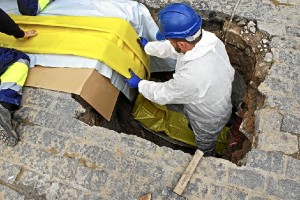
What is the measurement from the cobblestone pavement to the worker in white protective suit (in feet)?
1.47

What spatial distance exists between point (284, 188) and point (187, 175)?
77 cm

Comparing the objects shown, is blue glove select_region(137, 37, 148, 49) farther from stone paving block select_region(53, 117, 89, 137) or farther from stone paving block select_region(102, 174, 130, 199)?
stone paving block select_region(102, 174, 130, 199)

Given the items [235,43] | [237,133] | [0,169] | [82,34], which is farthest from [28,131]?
[235,43]

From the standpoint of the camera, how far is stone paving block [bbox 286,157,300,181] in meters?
3.23

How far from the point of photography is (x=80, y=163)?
339cm

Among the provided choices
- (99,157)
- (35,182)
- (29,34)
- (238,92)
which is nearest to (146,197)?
(99,157)

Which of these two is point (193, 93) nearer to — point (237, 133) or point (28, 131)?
point (237, 133)

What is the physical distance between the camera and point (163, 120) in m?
4.69

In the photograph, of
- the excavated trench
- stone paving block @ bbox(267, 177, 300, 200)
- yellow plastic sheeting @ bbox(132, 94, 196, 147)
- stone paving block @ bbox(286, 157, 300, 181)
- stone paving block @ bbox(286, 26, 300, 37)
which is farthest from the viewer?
yellow plastic sheeting @ bbox(132, 94, 196, 147)

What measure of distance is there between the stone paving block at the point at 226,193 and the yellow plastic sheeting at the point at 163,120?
1.49m

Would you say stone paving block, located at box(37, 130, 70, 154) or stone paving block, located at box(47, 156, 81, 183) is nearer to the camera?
stone paving block, located at box(47, 156, 81, 183)

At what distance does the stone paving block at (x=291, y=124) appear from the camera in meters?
3.50

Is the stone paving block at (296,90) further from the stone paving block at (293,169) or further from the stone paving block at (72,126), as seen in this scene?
the stone paving block at (72,126)

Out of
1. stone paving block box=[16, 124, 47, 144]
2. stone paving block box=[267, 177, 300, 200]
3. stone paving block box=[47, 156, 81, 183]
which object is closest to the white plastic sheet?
stone paving block box=[16, 124, 47, 144]
